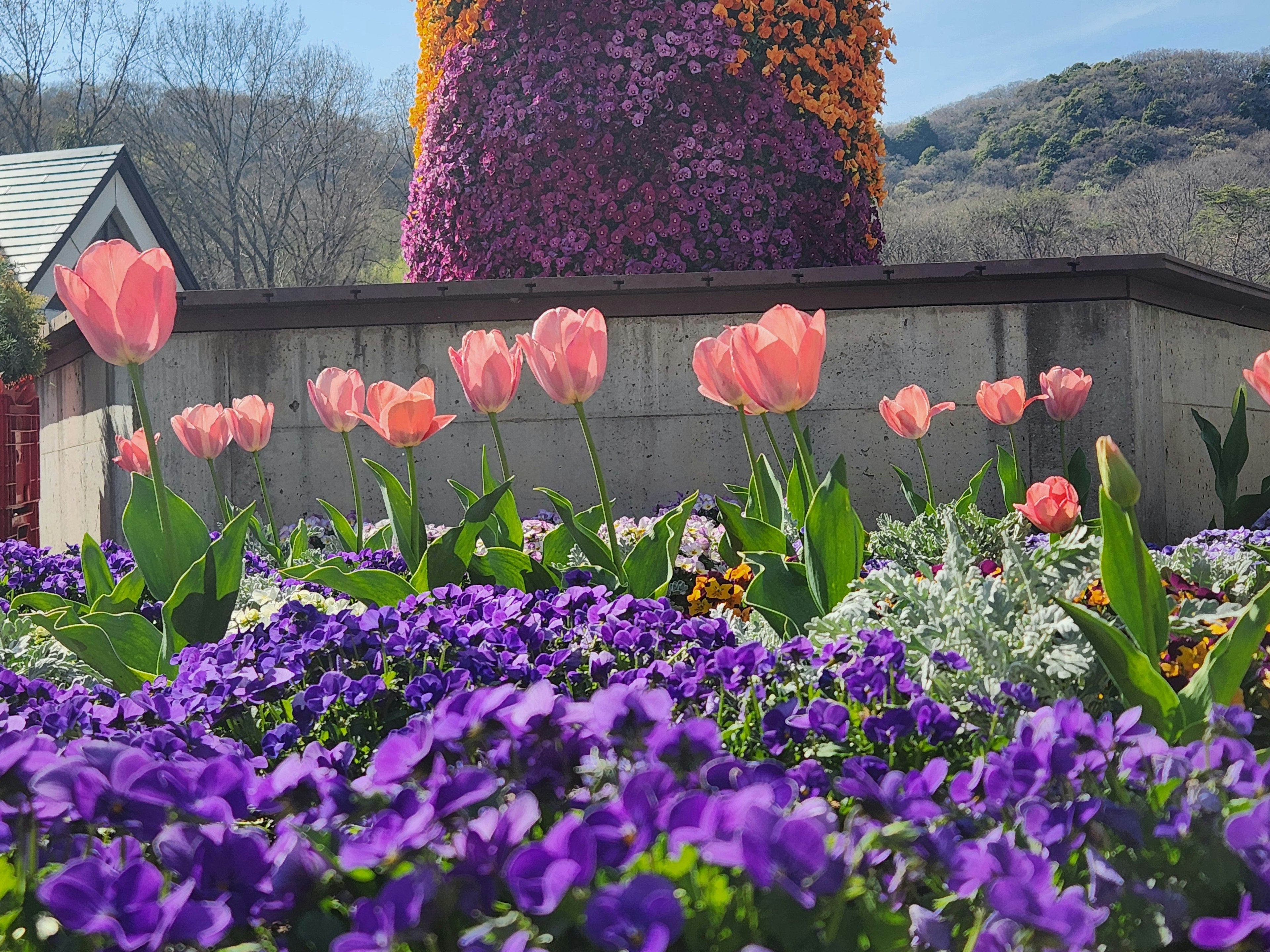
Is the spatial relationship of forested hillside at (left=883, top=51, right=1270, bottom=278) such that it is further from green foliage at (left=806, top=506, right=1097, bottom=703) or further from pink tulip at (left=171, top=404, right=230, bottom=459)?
green foliage at (left=806, top=506, right=1097, bottom=703)

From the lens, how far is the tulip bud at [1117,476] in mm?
1559

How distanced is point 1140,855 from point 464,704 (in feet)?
2.32

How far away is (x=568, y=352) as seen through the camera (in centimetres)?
261

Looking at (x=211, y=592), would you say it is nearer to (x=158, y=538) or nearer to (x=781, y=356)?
(x=158, y=538)

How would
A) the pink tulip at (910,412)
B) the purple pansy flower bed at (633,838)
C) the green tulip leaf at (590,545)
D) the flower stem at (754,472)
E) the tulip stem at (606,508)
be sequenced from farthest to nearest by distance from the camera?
1. the pink tulip at (910,412)
2. the flower stem at (754,472)
3. the green tulip leaf at (590,545)
4. the tulip stem at (606,508)
5. the purple pansy flower bed at (633,838)

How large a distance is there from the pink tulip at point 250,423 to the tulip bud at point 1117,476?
290 cm

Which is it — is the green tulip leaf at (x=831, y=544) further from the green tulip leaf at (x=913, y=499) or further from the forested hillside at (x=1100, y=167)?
the forested hillside at (x=1100, y=167)

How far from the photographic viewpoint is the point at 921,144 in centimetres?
6731

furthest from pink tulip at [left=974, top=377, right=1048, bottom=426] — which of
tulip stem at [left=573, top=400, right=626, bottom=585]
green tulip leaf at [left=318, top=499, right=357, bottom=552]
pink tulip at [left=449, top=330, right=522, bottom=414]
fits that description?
green tulip leaf at [left=318, top=499, right=357, bottom=552]

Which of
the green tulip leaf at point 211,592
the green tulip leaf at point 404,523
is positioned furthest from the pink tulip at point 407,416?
the green tulip leaf at point 211,592

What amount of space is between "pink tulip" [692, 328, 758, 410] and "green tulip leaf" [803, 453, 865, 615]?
18.4 inches

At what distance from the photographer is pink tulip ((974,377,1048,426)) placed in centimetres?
364

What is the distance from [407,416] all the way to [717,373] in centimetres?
85

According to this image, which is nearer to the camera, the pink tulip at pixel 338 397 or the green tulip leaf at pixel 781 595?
the green tulip leaf at pixel 781 595
